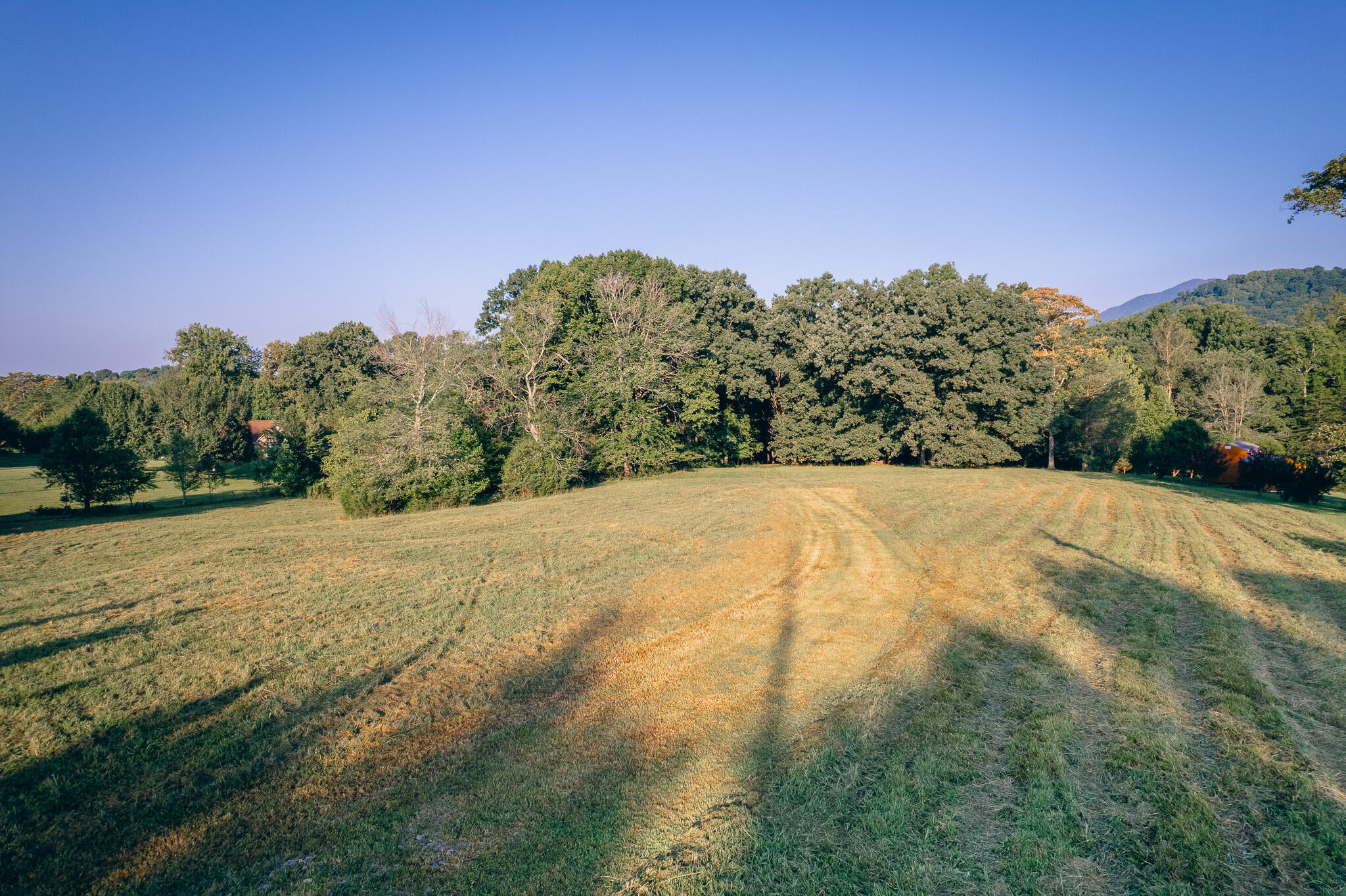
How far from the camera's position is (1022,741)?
4574mm

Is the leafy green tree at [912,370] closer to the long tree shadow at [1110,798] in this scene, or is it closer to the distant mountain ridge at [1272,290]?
the long tree shadow at [1110,798]

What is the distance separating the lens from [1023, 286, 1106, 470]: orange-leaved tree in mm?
31375

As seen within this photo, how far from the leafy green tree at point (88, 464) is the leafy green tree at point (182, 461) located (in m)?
2.67

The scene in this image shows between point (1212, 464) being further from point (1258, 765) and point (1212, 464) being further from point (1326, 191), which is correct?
point (1258, 765)

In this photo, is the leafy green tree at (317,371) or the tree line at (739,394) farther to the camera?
the leafy green tree at (317,371)

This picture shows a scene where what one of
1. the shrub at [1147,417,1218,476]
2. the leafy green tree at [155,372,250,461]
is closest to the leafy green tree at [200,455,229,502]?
the leafy green tree at [155,372,250,461]

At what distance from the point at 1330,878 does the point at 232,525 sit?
2194 centimetres

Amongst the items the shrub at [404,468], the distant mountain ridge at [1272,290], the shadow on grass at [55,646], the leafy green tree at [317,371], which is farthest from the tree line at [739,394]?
the distant mountain ridge at [1272,290]

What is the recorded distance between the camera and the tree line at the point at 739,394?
69.9 ft

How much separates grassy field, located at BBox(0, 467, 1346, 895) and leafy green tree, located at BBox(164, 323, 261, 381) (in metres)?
57.4

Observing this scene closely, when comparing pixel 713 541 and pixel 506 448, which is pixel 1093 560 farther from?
pixel 506 448

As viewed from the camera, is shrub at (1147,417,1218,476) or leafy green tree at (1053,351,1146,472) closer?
shrub at (1147,417,1218,476)

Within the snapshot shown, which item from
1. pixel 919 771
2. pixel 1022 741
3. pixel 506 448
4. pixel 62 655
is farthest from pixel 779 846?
pixel 506 448

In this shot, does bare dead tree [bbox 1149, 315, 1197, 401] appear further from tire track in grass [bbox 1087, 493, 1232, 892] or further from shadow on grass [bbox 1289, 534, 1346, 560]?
tire track in grass [bbox 1087, 493, 1232, 892]
